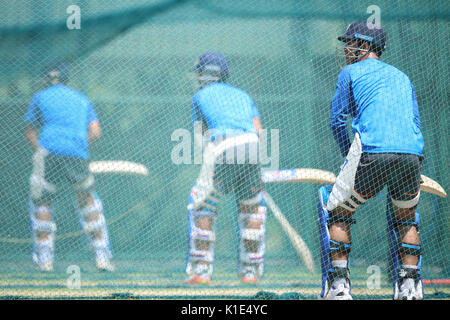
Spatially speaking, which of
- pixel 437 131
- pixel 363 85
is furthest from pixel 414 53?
pixel 363 85

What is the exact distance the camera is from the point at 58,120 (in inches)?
158

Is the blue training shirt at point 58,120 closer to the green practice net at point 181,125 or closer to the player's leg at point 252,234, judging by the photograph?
the green practice net at point 181,125

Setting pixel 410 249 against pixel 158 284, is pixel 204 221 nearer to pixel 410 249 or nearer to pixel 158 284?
pixel 158 284

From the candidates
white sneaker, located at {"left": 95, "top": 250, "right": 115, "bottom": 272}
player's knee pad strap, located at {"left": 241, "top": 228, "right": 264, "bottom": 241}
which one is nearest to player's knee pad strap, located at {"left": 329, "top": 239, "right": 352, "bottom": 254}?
player's knee pad strap, located at {"left": 241, "top": 228, "right": 264, "bottom": 241}

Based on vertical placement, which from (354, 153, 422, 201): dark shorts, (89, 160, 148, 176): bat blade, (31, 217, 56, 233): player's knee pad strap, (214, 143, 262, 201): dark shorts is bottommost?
(354, 153, 422, 201): dark shorts

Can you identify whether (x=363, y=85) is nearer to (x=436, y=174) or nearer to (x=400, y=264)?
(x=400, y=264)

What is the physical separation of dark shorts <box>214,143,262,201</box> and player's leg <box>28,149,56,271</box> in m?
1.26

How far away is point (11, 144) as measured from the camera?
4086mm

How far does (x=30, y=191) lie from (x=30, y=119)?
527 mm

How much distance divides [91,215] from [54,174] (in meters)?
0.40

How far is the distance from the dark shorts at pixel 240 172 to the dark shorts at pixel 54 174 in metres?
1.05

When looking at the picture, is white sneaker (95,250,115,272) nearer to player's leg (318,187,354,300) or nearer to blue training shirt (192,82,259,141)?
blue training shirt (192,82,259,141)

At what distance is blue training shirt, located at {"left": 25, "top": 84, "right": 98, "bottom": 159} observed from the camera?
3.98 m

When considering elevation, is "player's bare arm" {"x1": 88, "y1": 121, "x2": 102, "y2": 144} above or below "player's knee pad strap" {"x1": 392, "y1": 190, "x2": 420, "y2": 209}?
above
